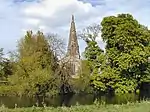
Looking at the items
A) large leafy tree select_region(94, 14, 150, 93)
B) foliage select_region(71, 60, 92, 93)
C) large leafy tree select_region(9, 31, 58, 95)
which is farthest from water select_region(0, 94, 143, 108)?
large leafy tree select_region(94, 14, 150, 93)

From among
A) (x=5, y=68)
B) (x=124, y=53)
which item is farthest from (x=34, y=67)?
(x=124, y=53)

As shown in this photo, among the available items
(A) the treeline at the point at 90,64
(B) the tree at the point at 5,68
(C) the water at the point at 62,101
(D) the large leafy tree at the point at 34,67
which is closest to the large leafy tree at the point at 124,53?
(A) the treeline at the point at 90,64

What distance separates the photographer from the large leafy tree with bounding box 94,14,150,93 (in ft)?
198

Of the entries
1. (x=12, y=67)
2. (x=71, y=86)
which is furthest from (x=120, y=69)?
(x=12, y=67)

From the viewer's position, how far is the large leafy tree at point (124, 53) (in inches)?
2381

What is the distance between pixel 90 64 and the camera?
6462 centimetres

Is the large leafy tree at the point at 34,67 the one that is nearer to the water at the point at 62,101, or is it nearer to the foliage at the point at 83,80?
the water at the point at 62,101

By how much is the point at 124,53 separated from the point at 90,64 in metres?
6.65

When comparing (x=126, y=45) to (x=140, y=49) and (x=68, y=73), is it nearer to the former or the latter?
(x=140, y=49)

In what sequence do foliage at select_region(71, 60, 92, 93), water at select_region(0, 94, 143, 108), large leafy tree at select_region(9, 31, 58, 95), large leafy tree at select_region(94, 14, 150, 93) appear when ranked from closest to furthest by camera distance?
water at select_region(0, 94, 143, 108) < large leafy tree at select_region(9, 31, 58, 95) < large leafy tree at select_region(94, 14, 150, 93) < foliage at select_region(71, 60, 92, 93)

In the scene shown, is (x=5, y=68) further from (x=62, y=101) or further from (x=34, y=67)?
(x=62, y=101)

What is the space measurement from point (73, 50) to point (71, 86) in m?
34.0

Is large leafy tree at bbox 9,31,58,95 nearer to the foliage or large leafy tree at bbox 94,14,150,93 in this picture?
the foliage

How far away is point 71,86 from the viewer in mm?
61812
